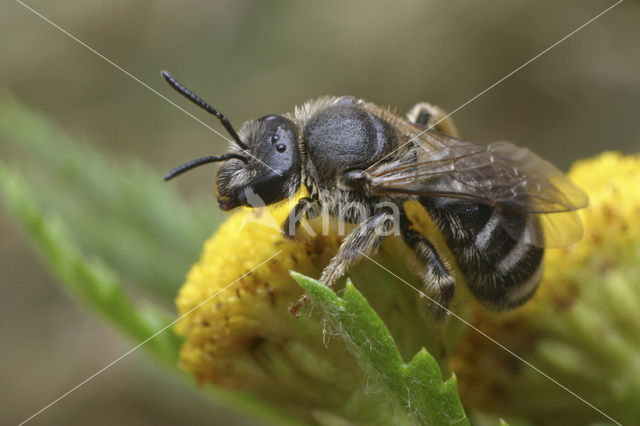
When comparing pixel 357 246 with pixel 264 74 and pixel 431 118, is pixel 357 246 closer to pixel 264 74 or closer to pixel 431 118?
pixel 431 118

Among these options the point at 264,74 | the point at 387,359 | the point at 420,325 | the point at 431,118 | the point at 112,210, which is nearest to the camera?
the point at 387,359

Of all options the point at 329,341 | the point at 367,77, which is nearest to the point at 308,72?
the point at 367,77

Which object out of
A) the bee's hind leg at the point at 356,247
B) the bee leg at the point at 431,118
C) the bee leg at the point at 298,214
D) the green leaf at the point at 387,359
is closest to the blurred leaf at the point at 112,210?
the bee leg at the point at 431,118

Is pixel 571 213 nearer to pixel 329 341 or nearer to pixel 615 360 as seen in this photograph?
pixel 615 360

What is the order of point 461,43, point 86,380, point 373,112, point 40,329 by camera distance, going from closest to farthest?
1. point 373,112
2. point 86,380
3. point 40,329
4. point 461,43

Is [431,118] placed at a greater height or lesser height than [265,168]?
greater

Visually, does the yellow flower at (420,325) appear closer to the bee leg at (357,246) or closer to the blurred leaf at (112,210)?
the bee leg at (357,246)

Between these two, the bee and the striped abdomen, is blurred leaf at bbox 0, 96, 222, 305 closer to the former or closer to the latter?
the bee

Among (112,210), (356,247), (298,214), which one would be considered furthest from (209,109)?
(112,210)
